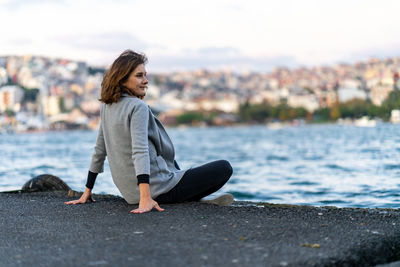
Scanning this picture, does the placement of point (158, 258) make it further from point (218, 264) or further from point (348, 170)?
point (348, 170)

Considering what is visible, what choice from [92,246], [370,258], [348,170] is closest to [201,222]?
[92,246]

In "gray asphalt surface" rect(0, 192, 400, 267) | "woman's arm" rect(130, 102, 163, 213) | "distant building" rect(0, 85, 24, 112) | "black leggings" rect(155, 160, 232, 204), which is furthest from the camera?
"distant building" rect(0, 85, 24, 112)

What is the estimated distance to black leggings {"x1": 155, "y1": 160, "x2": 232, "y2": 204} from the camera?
4457 millimetres

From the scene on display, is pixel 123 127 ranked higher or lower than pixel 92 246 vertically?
higher

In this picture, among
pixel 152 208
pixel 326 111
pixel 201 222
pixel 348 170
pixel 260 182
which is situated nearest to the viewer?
pixel 201 222

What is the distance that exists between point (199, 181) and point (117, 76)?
99 cm

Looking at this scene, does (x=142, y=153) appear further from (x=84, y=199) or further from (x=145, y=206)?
(x=84, y=199)

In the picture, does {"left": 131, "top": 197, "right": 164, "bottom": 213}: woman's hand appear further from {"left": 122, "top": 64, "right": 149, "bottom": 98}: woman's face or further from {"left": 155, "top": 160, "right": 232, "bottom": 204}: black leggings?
{"left": 122, "top": 64, "right": 149, "bottom": 98}: woman's face

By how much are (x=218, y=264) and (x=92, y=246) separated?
0.79 metres

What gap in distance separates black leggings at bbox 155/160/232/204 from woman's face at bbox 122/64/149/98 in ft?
2.32

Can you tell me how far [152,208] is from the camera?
4.32m

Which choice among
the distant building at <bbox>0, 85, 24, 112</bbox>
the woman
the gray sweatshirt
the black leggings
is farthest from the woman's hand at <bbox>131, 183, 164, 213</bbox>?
the distant building at <bbox>0, 85, 24, 112</bbox>

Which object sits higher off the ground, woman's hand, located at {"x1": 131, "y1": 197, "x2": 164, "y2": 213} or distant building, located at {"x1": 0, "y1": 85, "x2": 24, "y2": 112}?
woman's hand, located at {"x1": 131, "y1": 197, "x2": 164, "y2": 213}

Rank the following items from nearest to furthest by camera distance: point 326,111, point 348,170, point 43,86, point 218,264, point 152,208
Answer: point 218,264 < point 152,208 < point 348,170 < point 326,111 < point 43,86
